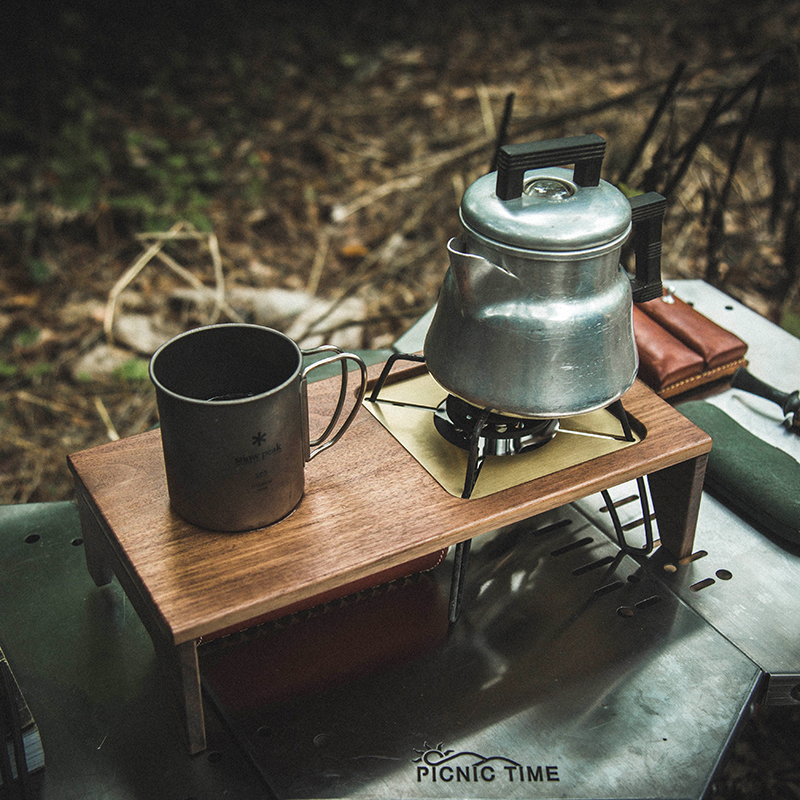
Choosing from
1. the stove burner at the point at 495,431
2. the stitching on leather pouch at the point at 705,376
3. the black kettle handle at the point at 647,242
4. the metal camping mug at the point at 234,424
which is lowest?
the stitching on leather pouch at the point at 705,376

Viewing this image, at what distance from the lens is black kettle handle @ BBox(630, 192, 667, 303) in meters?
0.84

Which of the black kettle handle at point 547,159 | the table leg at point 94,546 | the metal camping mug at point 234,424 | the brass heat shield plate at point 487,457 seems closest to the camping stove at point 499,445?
the brass heat shield plate at point 487,457

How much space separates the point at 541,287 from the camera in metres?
0.77

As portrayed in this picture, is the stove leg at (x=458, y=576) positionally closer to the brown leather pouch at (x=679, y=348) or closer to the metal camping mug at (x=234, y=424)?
the metal camping mug at (x=234, y=424)

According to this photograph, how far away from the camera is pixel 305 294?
2383 millimetres

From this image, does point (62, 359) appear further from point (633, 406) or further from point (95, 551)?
point (633, 406)

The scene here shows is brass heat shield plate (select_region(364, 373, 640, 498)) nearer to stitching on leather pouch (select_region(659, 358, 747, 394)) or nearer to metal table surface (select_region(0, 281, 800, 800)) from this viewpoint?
A: metal table surface (select_region(0, 281, 800, 800))

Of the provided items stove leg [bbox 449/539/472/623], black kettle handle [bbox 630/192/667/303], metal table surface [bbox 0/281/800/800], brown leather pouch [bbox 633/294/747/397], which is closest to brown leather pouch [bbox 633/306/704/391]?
brown leather pouch [bbox 633/294/747/397]

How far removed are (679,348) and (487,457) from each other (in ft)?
1.61

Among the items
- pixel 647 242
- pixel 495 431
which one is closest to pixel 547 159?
pixel 647 242

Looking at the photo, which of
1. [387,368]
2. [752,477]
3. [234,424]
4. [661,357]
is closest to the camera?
[234,424]

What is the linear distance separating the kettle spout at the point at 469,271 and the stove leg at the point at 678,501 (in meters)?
0.34

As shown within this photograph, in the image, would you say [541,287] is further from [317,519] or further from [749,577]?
[749,577]

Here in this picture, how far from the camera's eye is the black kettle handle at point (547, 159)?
0.76m
